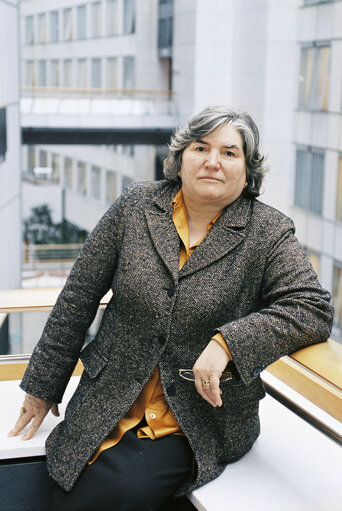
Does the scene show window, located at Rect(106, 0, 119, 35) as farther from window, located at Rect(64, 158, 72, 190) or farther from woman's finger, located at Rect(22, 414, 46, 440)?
woman's finger, located at Rect(22, 414, 46, 440)

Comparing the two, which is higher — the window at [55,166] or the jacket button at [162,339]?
the jacket button at [162,339]

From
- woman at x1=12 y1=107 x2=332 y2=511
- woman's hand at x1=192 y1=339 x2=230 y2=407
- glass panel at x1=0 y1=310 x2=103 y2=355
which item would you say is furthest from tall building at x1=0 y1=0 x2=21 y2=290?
woman's hand at x1=192 y1=339 x2=230 y2=407

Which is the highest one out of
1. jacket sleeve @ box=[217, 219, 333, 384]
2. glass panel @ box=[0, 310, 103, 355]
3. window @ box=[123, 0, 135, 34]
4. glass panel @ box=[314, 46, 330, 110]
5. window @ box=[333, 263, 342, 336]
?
window @ box=[123, 0, 135, 34]

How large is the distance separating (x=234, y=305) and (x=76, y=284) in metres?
0.42

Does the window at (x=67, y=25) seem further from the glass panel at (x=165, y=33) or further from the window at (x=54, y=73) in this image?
the glass panel at (x=165, y=33)

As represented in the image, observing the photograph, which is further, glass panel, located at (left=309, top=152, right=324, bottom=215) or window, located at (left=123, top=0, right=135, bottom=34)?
window, located at (left=123, top=0, right=135, bottom=34)

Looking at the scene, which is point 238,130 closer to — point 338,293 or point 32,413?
point 32,413

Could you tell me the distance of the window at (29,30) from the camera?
9.52 m

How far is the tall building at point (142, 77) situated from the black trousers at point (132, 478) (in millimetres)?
7634

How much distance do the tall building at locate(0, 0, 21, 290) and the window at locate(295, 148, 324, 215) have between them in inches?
143

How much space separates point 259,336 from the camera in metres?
1.61

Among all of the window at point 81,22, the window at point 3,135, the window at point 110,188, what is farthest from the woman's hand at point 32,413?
the window at point 81,22

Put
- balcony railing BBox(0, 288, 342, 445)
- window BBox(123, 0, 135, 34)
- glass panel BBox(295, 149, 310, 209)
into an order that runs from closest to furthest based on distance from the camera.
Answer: balcony railing BBox(0, 288, 342, 445)
glass panel BBox(295, 149, 310, 209)
window BBox(123, 0, 135, 34)

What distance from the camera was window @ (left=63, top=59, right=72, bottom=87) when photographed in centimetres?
966
